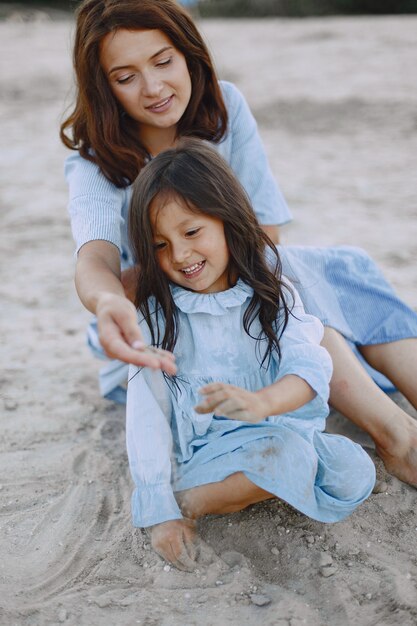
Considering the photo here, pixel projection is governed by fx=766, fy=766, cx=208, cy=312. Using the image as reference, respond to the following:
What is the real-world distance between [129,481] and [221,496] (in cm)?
44

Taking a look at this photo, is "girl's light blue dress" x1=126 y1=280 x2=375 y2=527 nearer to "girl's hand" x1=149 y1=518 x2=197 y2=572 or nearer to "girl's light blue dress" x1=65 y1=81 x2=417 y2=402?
"girl's hand" x1=149 y1=518 x2=197 y2=572

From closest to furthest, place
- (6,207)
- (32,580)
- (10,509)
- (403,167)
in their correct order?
(32,580) → (10,509) → (6,207) → (403,167)

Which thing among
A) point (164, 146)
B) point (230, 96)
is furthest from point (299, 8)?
point (164, 146)

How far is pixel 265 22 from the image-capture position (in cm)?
1358

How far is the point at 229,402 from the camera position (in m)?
1.68

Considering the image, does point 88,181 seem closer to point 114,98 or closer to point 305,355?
point 114,98

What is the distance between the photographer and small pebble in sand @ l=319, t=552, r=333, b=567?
1.98 m

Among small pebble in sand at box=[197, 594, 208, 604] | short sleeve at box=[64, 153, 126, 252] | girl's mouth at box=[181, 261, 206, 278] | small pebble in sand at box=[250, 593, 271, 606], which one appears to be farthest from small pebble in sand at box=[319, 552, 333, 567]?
short sleeve at box=[64, 153, 126, 252]

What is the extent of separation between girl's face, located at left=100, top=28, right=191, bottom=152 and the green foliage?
44.4 ft

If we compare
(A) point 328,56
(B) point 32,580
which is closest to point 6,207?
(B) point 32,580

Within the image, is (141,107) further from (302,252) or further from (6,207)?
(6,207)

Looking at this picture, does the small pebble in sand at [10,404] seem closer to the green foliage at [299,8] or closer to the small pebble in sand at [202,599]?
the small pebble in sand at [202,599]

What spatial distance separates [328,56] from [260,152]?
7275mm

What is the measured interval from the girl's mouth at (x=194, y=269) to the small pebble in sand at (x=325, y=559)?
808 millimetres
